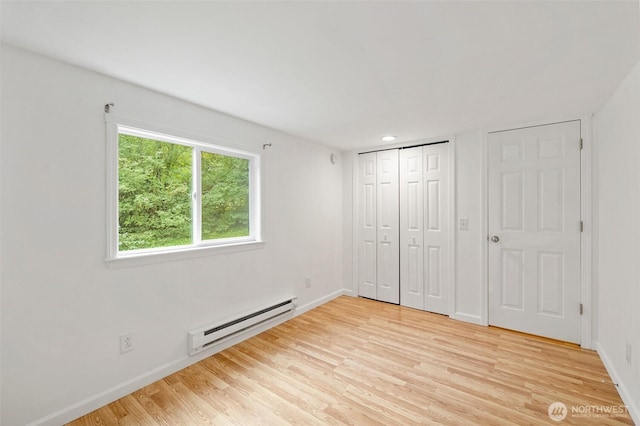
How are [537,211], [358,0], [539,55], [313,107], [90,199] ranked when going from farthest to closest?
[537,211] → [313,107] → [90,199] → [539,55] → [358,0]

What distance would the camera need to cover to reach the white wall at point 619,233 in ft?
5.88

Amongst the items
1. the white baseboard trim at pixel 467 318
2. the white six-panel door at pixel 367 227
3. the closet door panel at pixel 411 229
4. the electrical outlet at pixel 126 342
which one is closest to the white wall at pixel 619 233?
the white baseboard trim at pixel 467 318

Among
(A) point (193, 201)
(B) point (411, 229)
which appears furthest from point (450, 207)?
(A) point (193, 201)

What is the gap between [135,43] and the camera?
5.07ft

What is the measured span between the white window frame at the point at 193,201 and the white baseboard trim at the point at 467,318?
7.88 ft

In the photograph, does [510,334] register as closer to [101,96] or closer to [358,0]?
[358,0]

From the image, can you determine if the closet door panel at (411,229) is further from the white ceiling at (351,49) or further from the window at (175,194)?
the window at (175,194)

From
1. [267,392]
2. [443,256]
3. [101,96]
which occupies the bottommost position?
[267,392]

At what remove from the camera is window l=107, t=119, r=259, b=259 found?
2.11m

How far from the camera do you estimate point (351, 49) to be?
1.60 m

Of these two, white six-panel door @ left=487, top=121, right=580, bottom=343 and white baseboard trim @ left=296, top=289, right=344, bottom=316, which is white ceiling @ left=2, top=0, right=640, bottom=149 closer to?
white six-panel door @ left=487, top=121, right=580, bottom=343

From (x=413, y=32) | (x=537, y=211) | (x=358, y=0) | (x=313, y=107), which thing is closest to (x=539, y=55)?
(x=413, y=32)

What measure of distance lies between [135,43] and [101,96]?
2.03ft

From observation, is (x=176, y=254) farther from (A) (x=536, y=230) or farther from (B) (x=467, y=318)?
(A) (x=536, y=230)
